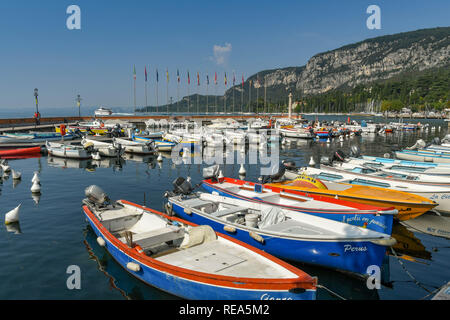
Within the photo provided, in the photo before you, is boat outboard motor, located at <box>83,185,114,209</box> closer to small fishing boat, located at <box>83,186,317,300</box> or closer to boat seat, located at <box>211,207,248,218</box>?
small fishing boat, located at <box>83,186,317,300</box>

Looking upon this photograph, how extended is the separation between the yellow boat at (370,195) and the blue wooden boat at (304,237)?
13.6 ft

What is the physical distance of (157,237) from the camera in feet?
35.7

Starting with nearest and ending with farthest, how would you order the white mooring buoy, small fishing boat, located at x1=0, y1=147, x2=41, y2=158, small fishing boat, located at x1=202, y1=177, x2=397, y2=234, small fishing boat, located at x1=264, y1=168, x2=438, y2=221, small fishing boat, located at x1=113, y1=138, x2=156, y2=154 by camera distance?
small fishing boat, located at x1=202, y1=177, x2=397, y2=234, small fishing boat, located at x1=264, y1=168, x2=438, y2=221, the white mooring buoy, small fishing boat, located at x1=0, y1=147, x2=41, y2=158, small fishing boat, located at x1=113, y1=138, x2=156, y2=154

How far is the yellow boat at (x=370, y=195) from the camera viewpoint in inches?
601

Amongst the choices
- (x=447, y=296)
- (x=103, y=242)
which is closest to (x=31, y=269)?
(x=103, y=242)

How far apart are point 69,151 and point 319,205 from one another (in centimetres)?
3380

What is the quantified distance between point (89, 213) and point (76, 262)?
2.50m

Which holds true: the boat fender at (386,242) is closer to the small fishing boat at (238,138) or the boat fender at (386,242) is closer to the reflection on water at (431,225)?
the reflection on water at (431,225)

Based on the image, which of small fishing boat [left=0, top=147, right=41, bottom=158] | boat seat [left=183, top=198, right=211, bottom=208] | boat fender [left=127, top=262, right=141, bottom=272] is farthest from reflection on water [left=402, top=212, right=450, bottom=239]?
small fishing boat [left=0, top=147, right=41, bottom=158]

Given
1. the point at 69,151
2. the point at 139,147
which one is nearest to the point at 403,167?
the point at 139,147

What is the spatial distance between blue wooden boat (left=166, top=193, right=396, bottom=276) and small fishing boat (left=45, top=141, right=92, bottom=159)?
27316 mm

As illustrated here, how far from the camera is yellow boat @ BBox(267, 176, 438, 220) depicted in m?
15.3

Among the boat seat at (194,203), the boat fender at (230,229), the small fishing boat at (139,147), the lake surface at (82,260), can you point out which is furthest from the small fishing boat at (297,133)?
the boat fender at (230,229)
